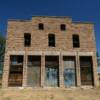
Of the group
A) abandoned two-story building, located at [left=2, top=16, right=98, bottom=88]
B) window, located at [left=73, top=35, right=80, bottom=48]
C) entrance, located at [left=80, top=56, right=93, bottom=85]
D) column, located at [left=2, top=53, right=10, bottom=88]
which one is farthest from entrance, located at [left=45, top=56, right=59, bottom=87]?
column, located at [left=2, top=53, right=10, bottom=88]

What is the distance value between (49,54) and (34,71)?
3198mm

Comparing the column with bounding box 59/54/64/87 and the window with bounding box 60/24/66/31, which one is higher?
the window with bounding box 60/24/66/31

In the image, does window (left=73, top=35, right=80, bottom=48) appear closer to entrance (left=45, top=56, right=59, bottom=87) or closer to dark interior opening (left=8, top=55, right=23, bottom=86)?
entrance (left=45, top=56, right=59, bottom=87)

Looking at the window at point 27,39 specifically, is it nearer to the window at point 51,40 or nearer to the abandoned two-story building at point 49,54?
the abandoned two-story building at point 49,54

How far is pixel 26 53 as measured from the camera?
99.8 ft

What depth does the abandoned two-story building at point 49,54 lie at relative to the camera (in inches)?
1184

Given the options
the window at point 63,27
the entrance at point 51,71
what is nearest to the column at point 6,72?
the entrance at point 51,71

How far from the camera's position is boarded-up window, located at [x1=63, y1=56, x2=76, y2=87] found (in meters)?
30.4

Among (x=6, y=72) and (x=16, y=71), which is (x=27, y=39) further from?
(x=6, y=72)

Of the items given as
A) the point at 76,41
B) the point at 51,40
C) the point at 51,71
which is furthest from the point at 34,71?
the point at 76,41

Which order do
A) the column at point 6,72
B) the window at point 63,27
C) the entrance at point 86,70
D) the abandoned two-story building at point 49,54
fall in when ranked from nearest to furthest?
the column at point 6,72
the abandoned two-story building at point 49,54
the entrance at point 86,70
the window at point 63,27

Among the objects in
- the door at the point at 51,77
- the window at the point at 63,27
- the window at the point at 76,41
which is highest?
the window at the point at 63,27

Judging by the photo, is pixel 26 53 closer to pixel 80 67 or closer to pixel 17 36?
pixel 17 36

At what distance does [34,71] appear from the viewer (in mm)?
30375
